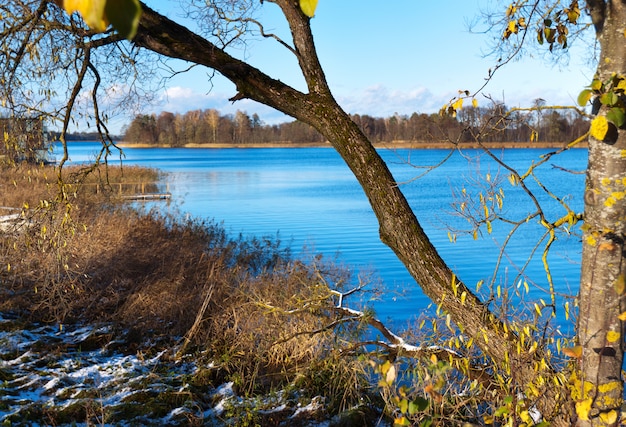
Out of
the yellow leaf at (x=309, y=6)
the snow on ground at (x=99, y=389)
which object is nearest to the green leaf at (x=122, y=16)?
the yellow leaf at (x=309, y=6)

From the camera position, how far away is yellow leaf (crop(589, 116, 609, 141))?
2.13m

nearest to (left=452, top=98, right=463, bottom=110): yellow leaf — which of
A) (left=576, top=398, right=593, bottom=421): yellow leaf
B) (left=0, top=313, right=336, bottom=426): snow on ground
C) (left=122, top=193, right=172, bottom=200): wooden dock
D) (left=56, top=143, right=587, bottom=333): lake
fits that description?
(left=56, top=143, right=587, bottom=333): lake

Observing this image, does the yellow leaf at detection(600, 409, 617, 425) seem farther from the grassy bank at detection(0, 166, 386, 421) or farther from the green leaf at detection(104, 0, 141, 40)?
the grassy bank at detection(0, 166, 386, 421)

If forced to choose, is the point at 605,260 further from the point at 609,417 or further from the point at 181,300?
the point at 181,300

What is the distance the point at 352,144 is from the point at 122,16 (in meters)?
3.27

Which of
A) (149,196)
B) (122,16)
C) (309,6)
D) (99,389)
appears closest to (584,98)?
(309,6)

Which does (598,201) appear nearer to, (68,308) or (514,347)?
(514,347)

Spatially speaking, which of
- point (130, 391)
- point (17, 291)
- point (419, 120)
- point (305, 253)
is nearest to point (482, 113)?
A: point (419, 120)

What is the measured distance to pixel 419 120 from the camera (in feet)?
16.0

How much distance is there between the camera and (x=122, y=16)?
0.74m

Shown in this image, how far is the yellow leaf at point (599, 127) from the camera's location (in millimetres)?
2135

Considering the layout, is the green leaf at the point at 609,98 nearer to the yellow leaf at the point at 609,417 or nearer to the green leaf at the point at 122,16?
the yellow leaf at the point at 609,417

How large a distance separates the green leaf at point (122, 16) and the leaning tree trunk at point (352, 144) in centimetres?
305

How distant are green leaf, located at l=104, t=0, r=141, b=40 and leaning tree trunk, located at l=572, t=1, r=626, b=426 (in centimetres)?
215
